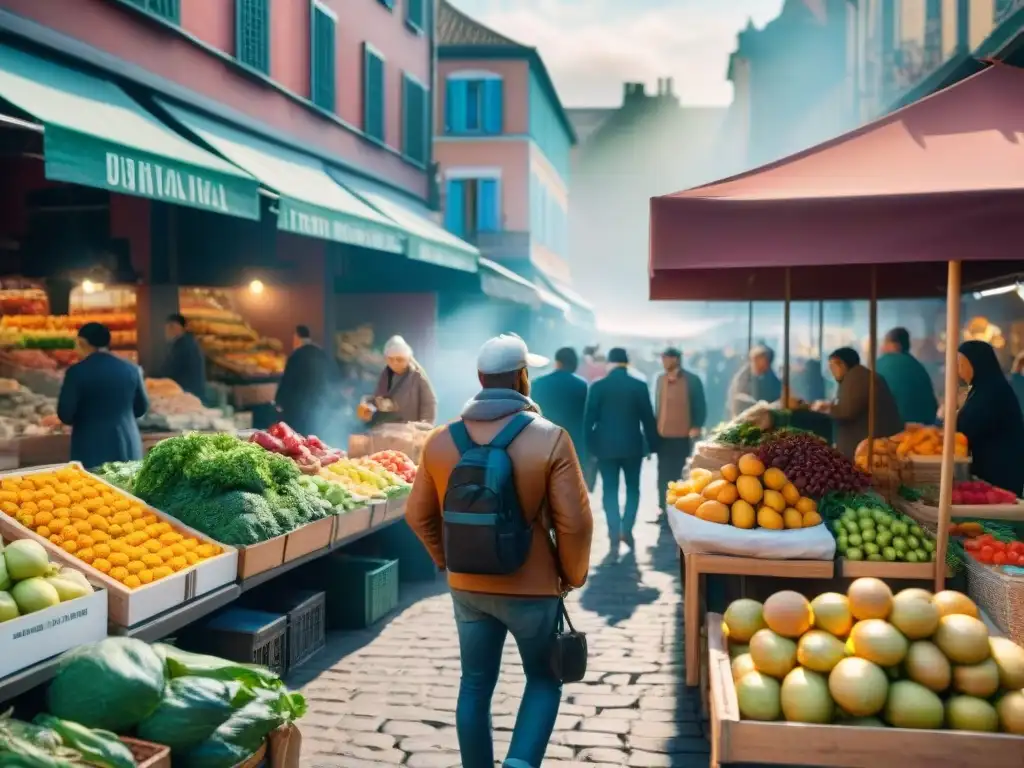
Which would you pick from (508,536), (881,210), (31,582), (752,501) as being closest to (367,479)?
(752,501)

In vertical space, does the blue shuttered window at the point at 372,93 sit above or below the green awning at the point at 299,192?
above

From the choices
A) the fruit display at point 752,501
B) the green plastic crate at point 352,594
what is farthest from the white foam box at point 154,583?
the fruit display at point 752,501

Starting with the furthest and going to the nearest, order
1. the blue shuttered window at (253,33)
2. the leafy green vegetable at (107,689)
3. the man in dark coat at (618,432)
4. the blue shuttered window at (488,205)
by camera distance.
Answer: the blue shuttered window at (488,205), the blue shuttered window at (253,33), the man in dark coat at (618,432), the leafy green vegetable at (107,689)

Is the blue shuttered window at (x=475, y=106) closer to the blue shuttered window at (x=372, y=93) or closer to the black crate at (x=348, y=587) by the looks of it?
the blue shuttered window at (x=372, y=93)

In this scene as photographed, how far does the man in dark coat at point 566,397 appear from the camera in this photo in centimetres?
1054

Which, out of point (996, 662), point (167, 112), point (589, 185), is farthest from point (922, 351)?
point (589, 185)

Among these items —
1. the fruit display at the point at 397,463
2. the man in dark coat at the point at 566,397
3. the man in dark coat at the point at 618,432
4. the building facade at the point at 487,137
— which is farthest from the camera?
the building facade at the point at 487,137

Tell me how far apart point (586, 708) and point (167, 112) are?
8013 millimetres

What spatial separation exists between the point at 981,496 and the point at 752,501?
6.41 feet

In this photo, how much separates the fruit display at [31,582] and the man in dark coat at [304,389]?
7.53 metres

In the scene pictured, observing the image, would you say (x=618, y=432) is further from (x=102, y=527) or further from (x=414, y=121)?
(x=414, y=121)

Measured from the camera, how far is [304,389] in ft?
39.7

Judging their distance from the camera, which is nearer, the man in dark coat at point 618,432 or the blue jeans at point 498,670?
the blue jeans at point 498,670

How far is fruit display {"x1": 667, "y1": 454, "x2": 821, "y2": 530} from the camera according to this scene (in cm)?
536
